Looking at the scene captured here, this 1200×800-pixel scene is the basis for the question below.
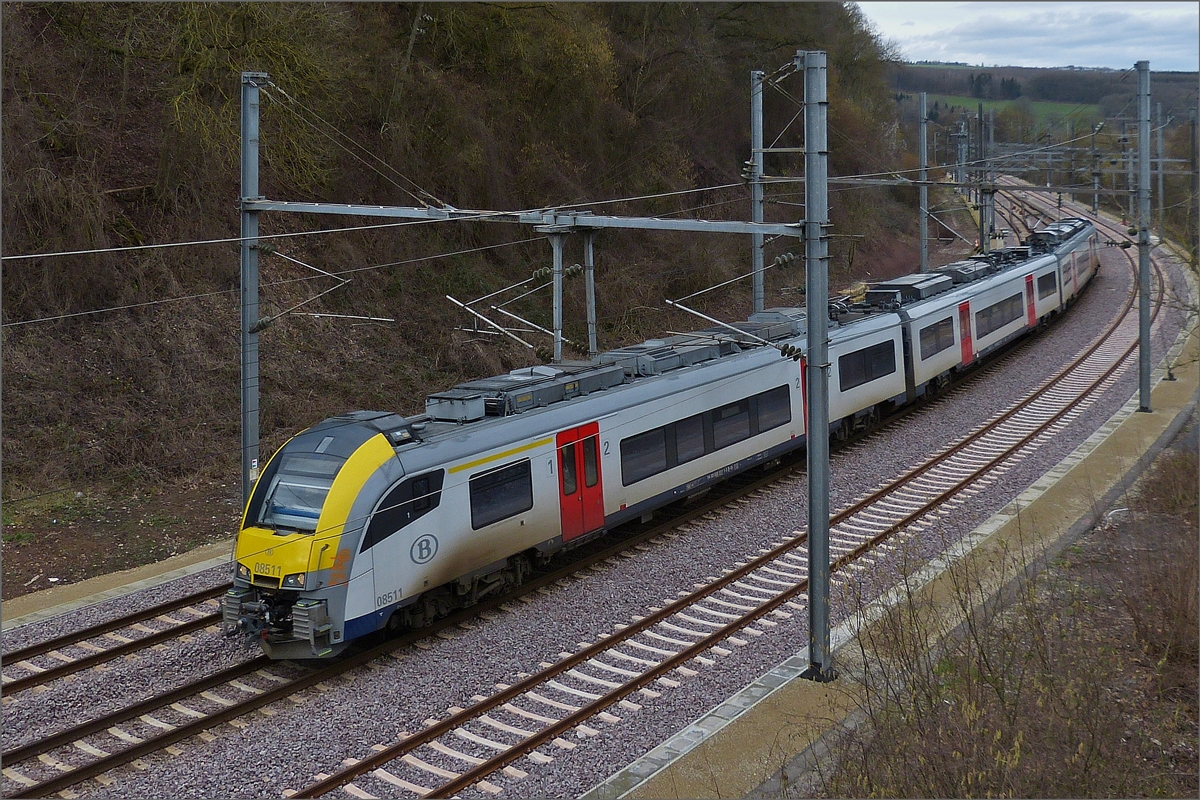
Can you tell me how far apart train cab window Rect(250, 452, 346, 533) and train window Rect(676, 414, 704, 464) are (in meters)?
6.13

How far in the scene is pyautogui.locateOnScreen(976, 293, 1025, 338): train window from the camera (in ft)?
89.2

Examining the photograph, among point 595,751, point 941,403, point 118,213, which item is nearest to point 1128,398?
point 941,403

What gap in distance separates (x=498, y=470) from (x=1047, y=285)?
25.7m

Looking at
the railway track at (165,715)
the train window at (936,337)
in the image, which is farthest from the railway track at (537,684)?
the train window at (936,337)

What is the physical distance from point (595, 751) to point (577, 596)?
13.2 feet

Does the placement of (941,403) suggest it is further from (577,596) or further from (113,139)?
(113,139)

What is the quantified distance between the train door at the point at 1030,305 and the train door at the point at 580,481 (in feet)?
67.9

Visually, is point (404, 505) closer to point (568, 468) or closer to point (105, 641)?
point (568, 468)

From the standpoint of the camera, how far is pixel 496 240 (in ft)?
103

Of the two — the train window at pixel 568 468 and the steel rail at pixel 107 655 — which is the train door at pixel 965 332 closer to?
the train window at pixel 568 468

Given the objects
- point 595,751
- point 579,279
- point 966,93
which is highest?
point 966,93

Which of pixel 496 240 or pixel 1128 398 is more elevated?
pixel 496 240

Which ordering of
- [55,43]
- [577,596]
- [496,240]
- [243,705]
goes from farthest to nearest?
[496,240] < [55,43] < [577,596] < [243,705]

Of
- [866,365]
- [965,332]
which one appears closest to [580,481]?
[866,365]
